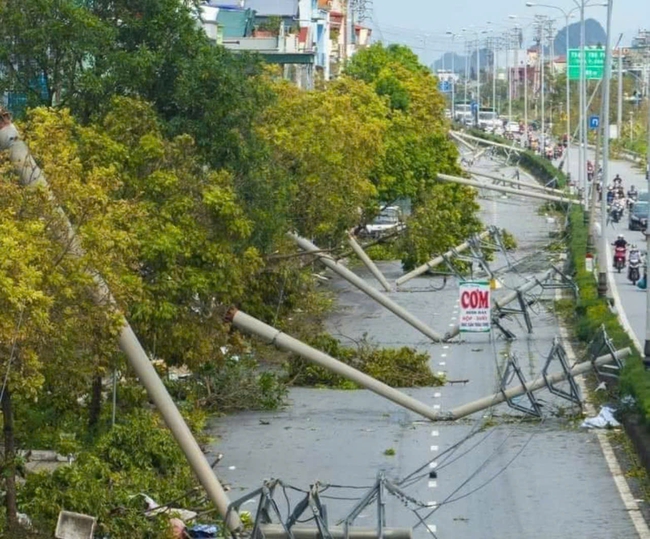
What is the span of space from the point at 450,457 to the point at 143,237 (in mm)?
6851

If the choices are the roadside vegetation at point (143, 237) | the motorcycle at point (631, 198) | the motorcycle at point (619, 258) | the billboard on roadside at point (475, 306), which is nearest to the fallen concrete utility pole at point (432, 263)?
the motorcycle at point (619, 258)

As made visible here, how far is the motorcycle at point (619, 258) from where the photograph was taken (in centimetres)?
6250

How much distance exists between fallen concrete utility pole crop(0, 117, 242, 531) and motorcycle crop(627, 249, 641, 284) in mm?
35847

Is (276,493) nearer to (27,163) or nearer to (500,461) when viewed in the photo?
(500,461)

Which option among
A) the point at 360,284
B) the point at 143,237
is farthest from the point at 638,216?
the point at 143,237

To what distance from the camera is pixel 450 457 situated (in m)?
31.8

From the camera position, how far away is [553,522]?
86.8 feet

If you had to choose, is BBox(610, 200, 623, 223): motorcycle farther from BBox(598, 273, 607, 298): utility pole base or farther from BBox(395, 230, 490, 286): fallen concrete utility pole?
BBox(598, 273, 607, 298): utility pole base

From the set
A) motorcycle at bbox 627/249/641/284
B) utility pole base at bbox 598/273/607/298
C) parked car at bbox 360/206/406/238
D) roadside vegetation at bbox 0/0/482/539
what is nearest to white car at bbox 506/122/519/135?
parked car at bbox 360/206/406/238

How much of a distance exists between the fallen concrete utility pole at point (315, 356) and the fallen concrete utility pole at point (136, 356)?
7.94m

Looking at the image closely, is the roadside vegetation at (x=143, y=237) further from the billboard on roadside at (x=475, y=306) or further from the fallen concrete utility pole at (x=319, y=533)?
the fallen concrete utility pole at (x=319, y=533)

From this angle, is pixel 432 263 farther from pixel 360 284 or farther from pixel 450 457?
pixel 450 457

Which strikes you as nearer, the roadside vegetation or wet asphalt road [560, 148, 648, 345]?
the roadside vegetation

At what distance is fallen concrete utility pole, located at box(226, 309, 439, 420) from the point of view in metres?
33.2
